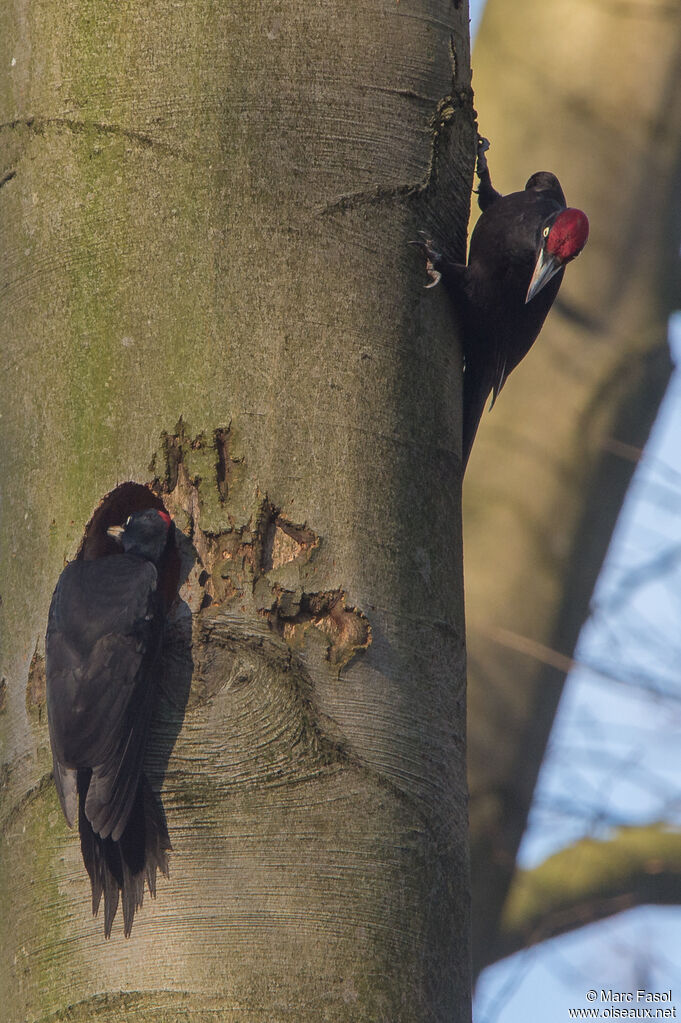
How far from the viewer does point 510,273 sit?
121 inches

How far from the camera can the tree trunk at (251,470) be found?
1680mm

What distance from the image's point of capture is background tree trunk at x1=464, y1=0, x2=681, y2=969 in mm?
4574

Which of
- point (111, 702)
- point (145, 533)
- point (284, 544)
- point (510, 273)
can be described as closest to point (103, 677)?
point (111, 702)

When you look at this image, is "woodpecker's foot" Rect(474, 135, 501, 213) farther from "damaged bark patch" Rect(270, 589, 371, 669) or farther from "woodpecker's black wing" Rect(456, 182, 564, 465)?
"damaged bark patch" Rect(270, 589, 371, 669)

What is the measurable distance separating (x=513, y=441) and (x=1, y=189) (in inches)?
112

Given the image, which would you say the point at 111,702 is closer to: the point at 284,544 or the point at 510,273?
the point at 284,544

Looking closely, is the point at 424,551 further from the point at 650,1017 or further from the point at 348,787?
the point at 650,1017

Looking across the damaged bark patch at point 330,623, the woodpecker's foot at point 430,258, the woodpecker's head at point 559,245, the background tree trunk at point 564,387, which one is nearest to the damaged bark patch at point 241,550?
the damaged bark patch at point 330,623

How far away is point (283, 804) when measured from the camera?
5.63ft

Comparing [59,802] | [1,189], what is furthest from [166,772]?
[1,189]

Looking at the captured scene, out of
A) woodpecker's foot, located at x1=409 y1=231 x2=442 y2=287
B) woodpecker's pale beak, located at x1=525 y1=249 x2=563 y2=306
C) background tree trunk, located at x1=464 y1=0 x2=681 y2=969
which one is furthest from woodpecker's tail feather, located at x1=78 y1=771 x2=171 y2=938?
background tree trunk, located at x1=464 y1=0 x2=681 y2=969

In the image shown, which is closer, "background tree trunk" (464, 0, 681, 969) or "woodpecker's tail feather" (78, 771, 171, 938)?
"woodpecker's tail feather" (78, 771, 171, 938)

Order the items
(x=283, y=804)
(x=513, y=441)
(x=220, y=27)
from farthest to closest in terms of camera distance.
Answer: (x=513, y=441)
(x=220, y=27)
(x=283, y=804)

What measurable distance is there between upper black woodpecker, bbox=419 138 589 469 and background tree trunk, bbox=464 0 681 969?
1254 millimetres
